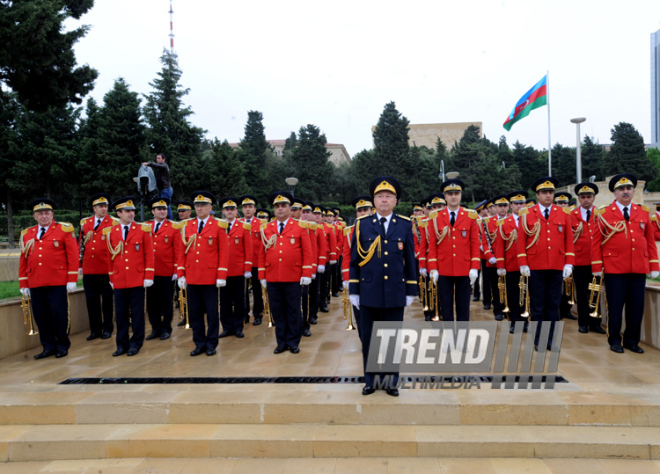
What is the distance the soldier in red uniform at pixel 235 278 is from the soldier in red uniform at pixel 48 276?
2.09 m

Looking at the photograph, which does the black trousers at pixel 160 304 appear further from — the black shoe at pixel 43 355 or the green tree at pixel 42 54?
the green tree at pixel 42 54

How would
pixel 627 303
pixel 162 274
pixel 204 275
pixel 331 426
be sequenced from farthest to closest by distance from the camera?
pixel 162 274, pixel 204 275, pixel 627 303, pixel 331 426

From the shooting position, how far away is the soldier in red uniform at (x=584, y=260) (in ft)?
21.1

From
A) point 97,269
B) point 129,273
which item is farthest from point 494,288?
point 97,269

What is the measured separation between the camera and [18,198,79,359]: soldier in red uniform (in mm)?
5871

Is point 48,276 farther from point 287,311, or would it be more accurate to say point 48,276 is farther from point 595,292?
point 595,292

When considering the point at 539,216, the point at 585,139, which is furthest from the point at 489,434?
the point at 585,139

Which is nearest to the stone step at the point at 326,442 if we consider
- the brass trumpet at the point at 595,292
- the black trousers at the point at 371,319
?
the black trousers at the point at 371,319

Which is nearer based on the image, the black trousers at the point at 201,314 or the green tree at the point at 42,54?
the black trousers at the point at 201,314

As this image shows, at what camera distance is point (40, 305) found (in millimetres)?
5969

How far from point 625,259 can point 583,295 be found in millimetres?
1404

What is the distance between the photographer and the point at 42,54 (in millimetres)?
7516

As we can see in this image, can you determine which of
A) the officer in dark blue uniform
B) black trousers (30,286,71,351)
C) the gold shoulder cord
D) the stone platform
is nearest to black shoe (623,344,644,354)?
the stone platform

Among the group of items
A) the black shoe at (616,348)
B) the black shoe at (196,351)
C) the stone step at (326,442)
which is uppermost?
the black shoe at (196,351)
